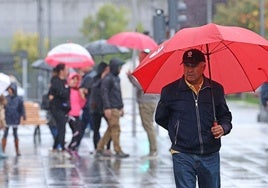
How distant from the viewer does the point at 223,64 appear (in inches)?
332

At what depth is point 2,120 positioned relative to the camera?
1580 centimetres

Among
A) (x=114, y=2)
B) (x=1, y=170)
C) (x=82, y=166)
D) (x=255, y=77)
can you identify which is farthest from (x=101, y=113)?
(x=114, y=2)

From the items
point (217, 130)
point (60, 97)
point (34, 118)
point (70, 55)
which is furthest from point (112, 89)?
point (217, 130)

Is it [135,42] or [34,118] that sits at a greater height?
[135,42]

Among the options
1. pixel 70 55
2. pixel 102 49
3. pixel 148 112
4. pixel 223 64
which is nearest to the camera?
pixel 223 64

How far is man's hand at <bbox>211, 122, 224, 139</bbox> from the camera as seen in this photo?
7.73 meters

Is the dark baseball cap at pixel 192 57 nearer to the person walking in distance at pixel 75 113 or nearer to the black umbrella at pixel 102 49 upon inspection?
the person walking in distance at pixel 75 113

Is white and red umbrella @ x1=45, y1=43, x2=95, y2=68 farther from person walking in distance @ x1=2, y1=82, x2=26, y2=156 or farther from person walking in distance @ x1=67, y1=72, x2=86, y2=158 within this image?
person walking in distance @ x1=2, y1=82, x2=26, y2=156

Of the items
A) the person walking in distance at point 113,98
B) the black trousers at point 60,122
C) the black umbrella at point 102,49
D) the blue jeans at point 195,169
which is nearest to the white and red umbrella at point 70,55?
the black umbrella at point 102,49

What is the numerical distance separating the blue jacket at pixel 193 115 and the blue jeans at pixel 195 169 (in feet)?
0.20

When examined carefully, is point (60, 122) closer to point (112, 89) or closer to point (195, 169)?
point (112, 89)

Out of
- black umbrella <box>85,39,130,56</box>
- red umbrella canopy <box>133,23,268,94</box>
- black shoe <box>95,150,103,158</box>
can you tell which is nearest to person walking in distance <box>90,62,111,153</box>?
black shoe <box>95,150,103,158</box>

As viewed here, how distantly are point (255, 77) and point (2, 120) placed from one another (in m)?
8.11

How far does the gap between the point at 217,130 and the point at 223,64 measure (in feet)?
3.00
